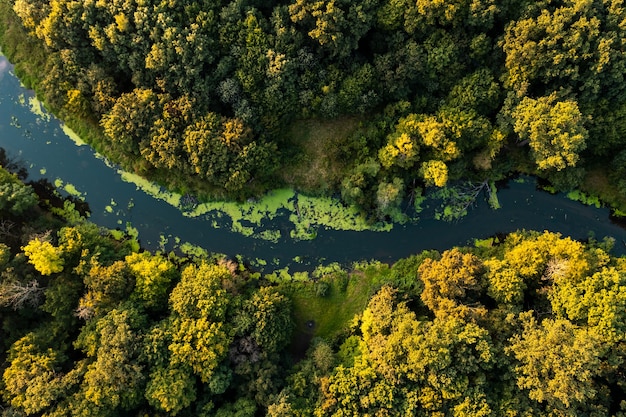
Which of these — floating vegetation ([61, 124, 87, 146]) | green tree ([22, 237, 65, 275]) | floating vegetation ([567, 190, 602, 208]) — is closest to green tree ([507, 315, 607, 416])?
floating vegetation ([567, 190, 602, 208])

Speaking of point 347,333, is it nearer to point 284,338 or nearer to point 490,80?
point 284,338

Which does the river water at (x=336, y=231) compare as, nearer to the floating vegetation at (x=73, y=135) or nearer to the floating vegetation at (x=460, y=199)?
the floating vegetation at (x=460, y=199)

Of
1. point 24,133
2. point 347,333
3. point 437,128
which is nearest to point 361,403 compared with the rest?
point 347,333

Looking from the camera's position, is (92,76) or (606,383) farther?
(92,76)

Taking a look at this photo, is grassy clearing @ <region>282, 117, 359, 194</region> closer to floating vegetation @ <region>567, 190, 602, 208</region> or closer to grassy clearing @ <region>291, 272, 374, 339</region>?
grassy clearing @ <region>291, 272, 374, 339</region>

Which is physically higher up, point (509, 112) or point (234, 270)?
point (509, 112)

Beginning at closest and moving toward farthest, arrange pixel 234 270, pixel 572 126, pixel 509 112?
pixel 572 126 < pixel 509 112 < pixel 234 270

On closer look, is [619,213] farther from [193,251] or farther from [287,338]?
[193,251]

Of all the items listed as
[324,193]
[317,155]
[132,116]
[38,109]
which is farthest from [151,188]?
[324,193]
